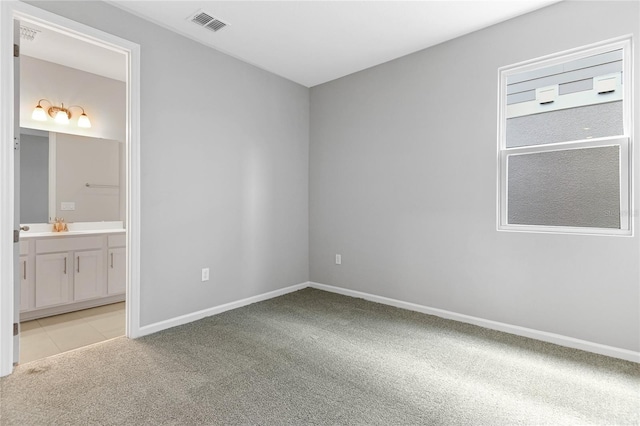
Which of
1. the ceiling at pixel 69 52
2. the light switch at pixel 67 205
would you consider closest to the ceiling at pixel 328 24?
the ceiling at pixel 69 52

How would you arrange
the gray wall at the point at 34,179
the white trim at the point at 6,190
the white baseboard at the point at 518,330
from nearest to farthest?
the white trim at the point at 6,190 → the white baseboard at the point at 518,330 → the gray wall at the point at 34,179

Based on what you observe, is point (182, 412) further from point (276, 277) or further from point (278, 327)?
point (276, 277)

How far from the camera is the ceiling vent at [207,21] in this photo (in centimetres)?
265

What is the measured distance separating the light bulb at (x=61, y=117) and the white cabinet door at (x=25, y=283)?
1.57 meters

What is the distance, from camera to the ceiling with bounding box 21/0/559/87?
2.53 meters

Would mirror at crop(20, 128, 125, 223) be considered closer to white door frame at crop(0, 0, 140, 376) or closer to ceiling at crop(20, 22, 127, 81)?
ceiling at crop(20, 22, 127, 81)

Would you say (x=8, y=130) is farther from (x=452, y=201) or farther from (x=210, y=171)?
(x=452, y=201)

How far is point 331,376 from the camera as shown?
6.82 feet

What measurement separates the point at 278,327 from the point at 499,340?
187 cm

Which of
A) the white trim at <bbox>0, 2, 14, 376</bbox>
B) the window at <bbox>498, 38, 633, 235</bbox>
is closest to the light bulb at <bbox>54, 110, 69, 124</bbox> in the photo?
the white trim at <bbox>0, 2, 14, 376</bbox>

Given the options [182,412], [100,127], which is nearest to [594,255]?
[182,412]

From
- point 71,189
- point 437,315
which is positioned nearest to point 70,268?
point 71,189

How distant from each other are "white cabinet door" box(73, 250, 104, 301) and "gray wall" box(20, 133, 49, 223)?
1.96ft

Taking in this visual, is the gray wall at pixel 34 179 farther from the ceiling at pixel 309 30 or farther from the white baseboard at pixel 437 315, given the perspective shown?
the white baseboard at pixel 437 315
